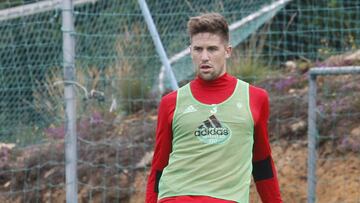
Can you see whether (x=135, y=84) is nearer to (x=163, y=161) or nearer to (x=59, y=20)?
(x=59, y=20)

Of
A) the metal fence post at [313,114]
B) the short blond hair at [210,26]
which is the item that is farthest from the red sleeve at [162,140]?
the metal fence post at [313,114]

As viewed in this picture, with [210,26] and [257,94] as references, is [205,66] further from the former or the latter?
[257,94]

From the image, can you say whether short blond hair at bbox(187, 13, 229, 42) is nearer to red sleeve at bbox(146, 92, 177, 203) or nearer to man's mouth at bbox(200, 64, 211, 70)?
man's mouth at bbox(200, 64, 211, 70)

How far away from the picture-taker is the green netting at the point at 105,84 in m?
9.49

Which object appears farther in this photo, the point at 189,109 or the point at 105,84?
the point at 105,84

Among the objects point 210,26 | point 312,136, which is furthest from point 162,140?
point 312,136

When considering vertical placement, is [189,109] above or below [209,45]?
below

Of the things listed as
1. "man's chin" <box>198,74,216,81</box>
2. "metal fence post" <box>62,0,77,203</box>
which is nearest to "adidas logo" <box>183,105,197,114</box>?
"man's chin" <box>198,74,216,81</box>

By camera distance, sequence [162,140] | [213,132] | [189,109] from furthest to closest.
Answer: [162,140]
[189,109]
[213,132]

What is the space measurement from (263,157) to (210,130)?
451 millimetres

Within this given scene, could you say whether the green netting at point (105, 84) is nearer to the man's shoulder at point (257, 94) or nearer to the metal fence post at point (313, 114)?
the metal fence post at point (313, 114)

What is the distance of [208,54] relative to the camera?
5.21 meters

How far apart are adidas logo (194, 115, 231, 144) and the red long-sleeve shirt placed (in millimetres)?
124

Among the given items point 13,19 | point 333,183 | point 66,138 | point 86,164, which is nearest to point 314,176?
point 333,183
